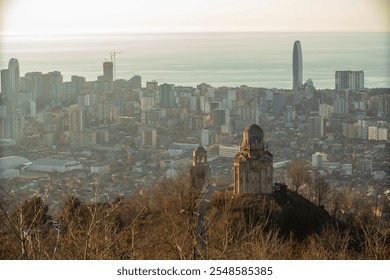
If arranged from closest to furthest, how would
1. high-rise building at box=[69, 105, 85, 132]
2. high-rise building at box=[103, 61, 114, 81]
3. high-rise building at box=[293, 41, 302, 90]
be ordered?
1. high-rise building at box=[103, 61, 114, 81]
2. high-rise building at box=[293, 41, 302, 90]
3. high-rise building at box=[69, 105, 85, 132]

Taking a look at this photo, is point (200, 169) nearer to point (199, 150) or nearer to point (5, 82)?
point (199, 150)

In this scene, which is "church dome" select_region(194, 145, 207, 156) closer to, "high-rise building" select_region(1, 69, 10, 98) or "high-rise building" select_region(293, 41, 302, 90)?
"high-rise building" select_region(293, 41, 302, 90)

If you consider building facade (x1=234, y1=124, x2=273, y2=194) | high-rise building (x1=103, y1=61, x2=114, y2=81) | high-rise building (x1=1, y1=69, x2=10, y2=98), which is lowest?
building facade (x1=234, y1=124, x2=273, y2=194)

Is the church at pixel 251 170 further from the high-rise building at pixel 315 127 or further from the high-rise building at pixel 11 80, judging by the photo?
the high-rise building at pixel 11 80

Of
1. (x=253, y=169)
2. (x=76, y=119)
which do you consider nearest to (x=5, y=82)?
(x=76, y=119)

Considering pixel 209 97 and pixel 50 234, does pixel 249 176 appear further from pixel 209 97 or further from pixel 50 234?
pixel 50 234

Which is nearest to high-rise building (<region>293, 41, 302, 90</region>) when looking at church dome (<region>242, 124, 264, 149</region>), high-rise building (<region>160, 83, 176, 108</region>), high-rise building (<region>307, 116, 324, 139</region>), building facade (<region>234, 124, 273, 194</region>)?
high-rise building (<region>307, 116, 324, 139</region>)

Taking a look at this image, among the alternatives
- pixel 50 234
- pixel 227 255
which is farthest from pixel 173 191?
pixel 227 255
